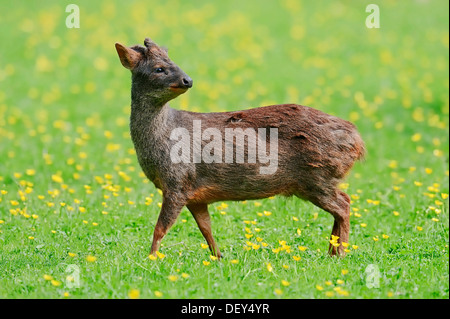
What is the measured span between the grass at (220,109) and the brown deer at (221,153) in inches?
19.1

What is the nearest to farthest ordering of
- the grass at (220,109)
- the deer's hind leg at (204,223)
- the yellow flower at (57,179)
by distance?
the grass at (220,109), the deer's hind leg at (204,223), the yellow flower at (57,179)

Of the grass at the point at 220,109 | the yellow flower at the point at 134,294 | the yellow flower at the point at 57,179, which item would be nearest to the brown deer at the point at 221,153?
the grass at the point at 220,109

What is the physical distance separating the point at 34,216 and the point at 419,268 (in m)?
3.72

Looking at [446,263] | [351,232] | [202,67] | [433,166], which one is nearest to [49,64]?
[202,67]

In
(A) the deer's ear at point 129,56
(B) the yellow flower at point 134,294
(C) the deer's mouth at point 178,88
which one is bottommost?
(B) the yellow flower at point 134,294

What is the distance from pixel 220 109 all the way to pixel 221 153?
666cm

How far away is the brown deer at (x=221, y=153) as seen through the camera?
628 centimetres

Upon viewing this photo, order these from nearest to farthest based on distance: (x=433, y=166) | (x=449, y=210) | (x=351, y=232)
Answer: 1. (x=351, y=232)
2. (x=449, y=210)
3. (x=433, y=166)

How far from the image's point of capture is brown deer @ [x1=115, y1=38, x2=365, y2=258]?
6281 millimetres

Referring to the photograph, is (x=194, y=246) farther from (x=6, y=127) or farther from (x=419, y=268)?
(x=6, y=127)

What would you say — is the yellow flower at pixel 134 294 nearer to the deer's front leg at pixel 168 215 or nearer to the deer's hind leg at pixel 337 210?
the deer's front leg at pixel 168 215

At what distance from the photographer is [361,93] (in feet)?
46.1

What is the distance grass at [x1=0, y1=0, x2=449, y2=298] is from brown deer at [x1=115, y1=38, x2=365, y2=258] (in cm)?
49

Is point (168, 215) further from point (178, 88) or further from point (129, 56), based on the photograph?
point (129, 56)
